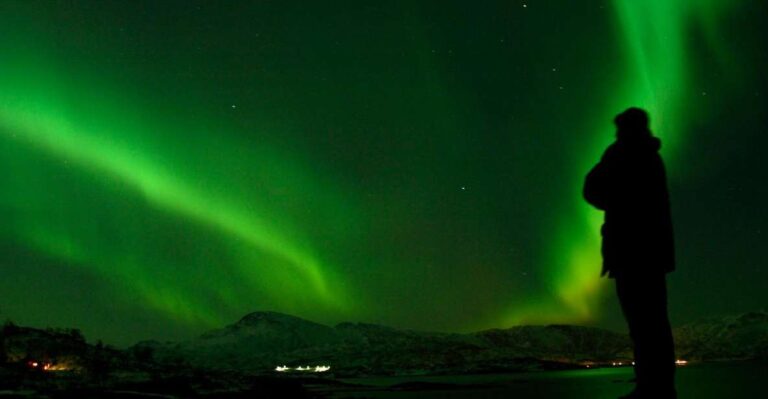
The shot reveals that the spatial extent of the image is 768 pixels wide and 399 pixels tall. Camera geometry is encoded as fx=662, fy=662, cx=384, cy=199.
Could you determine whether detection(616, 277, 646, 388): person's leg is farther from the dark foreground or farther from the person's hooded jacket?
the dark foreground

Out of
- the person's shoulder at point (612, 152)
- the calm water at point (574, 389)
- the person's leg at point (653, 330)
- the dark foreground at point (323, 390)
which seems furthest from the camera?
the calm water at point (574, 389)

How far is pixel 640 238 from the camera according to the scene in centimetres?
637

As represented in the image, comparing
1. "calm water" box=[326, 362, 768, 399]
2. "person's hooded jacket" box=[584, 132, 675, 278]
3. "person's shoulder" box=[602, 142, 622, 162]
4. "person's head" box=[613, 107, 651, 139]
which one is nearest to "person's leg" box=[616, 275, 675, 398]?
"person's hooded jacket" box=[584, 132, 675, 278]

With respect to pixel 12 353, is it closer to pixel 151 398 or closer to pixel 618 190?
pixel 151 398

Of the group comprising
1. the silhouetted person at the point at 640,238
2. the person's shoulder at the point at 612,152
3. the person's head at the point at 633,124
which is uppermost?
the person's head at the point at 633,124

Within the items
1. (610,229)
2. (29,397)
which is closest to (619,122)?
(610,229)

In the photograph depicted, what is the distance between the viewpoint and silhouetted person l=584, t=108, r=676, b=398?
626 cm

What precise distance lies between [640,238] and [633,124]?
1.26 meters

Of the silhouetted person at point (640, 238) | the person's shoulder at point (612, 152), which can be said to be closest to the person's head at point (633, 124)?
the silhouetted person at point (640, 238)

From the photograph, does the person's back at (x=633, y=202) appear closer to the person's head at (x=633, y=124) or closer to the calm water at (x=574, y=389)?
the person's head at (x=633, y=124)

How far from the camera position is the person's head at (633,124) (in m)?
6.83

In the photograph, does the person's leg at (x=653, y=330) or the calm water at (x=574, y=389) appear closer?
the person's leg at (x=653, y=330)

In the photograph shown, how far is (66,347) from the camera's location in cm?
12456

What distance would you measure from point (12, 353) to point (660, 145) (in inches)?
5192
